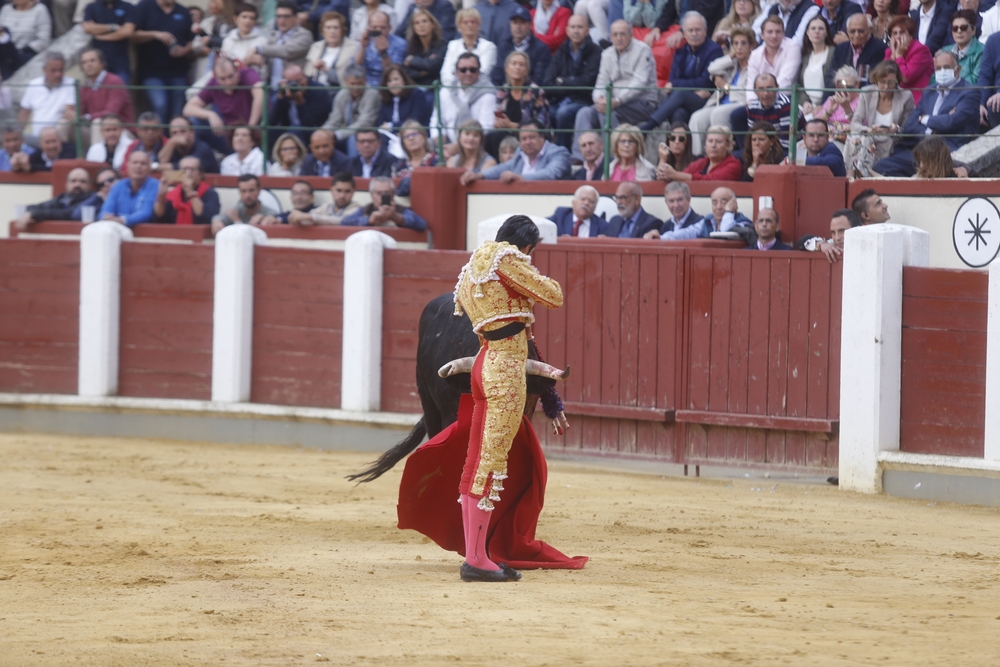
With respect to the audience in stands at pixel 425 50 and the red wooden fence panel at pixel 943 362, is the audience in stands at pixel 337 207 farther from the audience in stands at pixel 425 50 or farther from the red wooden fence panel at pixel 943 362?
the red wooden fence panel at pixel 943 362

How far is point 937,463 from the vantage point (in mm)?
7922

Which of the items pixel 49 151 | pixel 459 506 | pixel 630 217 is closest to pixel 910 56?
pixel 630 217

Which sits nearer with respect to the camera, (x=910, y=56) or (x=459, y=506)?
(x=459, y=506)

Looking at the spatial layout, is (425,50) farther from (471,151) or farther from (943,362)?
(943,362)

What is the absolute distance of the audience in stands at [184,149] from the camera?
12250mm

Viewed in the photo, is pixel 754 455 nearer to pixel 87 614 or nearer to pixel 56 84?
pixel 87 614

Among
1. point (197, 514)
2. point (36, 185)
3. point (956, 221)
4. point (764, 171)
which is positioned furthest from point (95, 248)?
point (956, 221)

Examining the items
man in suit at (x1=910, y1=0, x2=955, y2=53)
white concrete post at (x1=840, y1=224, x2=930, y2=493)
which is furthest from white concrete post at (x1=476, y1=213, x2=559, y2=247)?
man in suit at (x1=910, y1=0, x2=955, y2=53)

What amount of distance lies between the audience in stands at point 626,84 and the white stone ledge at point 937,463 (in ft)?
12.6

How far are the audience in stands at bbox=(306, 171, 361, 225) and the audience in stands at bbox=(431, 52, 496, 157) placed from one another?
0.87 meters

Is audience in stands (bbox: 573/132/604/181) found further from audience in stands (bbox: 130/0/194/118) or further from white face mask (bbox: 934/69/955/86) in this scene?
audience in stands (bbox: 130/0/194/118)

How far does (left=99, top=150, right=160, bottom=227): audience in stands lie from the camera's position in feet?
38.4

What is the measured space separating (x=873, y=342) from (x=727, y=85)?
3.14 metres

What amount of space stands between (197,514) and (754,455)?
341 cm
